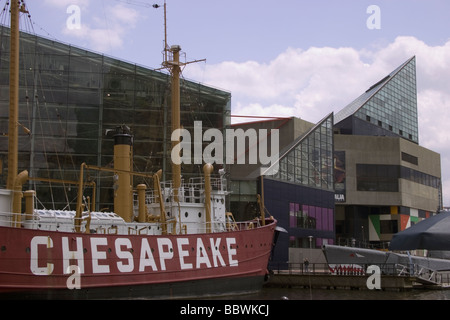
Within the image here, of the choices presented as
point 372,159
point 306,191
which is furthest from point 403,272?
point 372,159

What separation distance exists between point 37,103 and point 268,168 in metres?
18.0

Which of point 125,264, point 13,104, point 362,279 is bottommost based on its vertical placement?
point 362,279

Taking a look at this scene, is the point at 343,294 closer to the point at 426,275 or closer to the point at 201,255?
the point at 426,275

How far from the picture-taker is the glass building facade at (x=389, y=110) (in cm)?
6875

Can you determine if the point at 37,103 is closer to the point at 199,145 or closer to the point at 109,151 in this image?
the point at 109,151

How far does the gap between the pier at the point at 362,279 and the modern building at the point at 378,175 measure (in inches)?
991

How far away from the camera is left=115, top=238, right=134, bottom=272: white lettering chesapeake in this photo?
22031 millimetres

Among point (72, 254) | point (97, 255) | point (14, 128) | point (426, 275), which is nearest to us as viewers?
point (72, 254)

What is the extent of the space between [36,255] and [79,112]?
65.2ft

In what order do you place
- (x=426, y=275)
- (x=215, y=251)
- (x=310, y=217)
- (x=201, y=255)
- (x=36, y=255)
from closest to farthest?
(x=36, y=255) < (x=201, y=255) < (x=215, y=251) < (x=426, y=275) < (x=310, y=217)

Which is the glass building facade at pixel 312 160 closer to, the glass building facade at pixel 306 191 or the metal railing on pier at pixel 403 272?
the glass building facade at pixel 306 191

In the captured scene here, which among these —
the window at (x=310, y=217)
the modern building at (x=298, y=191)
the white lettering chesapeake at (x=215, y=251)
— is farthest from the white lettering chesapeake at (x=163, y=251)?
the window at (x=310, y=217)

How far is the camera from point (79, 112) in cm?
A: 3797

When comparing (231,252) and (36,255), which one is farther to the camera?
(231,252)
